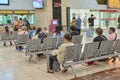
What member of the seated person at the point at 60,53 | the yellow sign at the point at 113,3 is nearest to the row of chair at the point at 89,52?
the seated person at the point at 60,53

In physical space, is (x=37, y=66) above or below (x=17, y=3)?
below

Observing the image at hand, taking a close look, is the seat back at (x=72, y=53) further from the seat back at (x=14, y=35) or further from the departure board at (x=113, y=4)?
the departure board at (x=113, y=4)

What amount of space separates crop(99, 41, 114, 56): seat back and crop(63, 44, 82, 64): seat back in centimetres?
108

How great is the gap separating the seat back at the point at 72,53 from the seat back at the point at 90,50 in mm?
277

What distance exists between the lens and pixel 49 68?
7066 millimetres

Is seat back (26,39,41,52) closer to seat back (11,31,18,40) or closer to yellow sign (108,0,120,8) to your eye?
seat back (11,31,18,40)

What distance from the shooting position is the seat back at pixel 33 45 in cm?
838

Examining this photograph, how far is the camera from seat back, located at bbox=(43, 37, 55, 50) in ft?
29.3

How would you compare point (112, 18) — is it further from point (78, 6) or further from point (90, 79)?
point (90, 79)

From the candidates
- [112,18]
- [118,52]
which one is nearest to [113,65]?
[118,52]

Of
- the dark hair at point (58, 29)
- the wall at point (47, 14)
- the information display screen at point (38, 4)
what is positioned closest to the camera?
the dark hair at point (58, 29)

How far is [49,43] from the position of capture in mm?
9094

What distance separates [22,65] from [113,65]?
3.04 metres

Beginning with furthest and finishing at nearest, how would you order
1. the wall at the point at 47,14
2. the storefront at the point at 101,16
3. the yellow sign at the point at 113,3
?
the yellow sign at the point at 113,3
the storefront at the point at 101,16
the wall at the point at 47,14
